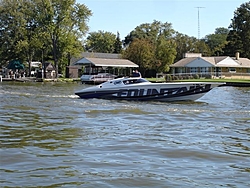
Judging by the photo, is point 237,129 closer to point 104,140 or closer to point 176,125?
point 176,125

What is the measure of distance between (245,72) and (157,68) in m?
16.4

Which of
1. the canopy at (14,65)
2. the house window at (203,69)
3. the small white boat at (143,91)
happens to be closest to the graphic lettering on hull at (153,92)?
the small white boat at (143,91)

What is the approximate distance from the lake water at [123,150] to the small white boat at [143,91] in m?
7.31

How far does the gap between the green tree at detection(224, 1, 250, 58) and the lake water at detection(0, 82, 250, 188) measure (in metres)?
86.3

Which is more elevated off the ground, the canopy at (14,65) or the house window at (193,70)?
the canopy at (14,65)

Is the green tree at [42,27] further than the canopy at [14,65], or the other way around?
the canopy at [14,65]

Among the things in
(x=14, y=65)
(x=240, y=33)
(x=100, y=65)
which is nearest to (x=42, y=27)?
(x=14, y=65)

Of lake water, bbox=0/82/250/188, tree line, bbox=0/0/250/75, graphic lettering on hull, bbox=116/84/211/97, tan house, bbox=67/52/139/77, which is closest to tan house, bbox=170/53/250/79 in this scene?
tree line, bbox=0/0/250/75

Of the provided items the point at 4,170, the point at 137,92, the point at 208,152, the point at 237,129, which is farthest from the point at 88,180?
the point at 137,92

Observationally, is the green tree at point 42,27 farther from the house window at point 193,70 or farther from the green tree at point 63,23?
the house window at point 193,70

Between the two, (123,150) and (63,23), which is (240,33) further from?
(123,150)

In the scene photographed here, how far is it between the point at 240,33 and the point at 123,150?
97976 millimetres

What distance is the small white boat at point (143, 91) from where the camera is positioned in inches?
1021

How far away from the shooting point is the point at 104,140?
1217 centimetres
